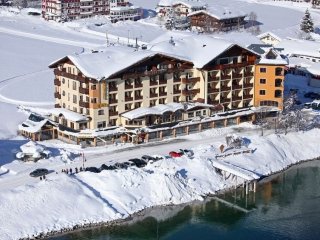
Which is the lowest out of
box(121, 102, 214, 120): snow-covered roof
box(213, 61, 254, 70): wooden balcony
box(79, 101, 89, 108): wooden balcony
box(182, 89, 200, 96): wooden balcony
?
box(121, 102, 214, 120): snow-covered roof

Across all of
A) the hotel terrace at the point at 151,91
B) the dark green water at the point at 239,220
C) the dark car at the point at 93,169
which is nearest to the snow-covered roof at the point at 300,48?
the hotel terrace at the point at 151,91

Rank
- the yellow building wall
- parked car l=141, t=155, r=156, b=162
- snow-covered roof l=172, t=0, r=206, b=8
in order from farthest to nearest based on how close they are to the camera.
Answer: snow-covered roof l=172, t=0, r=206, b=8, the yellow building wall, parked car l=141, t=155, r=156, b=162

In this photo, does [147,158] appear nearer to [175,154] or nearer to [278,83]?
[175,154]

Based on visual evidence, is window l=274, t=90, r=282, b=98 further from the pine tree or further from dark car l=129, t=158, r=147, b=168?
the pine tree

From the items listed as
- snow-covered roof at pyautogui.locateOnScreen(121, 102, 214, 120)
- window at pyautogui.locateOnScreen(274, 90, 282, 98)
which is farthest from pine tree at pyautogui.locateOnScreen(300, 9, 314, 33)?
snow-covered roof at pyautogui.locateOnScreen(121, 102, 214, 120)

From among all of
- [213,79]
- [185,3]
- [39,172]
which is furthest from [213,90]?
[185,3]
